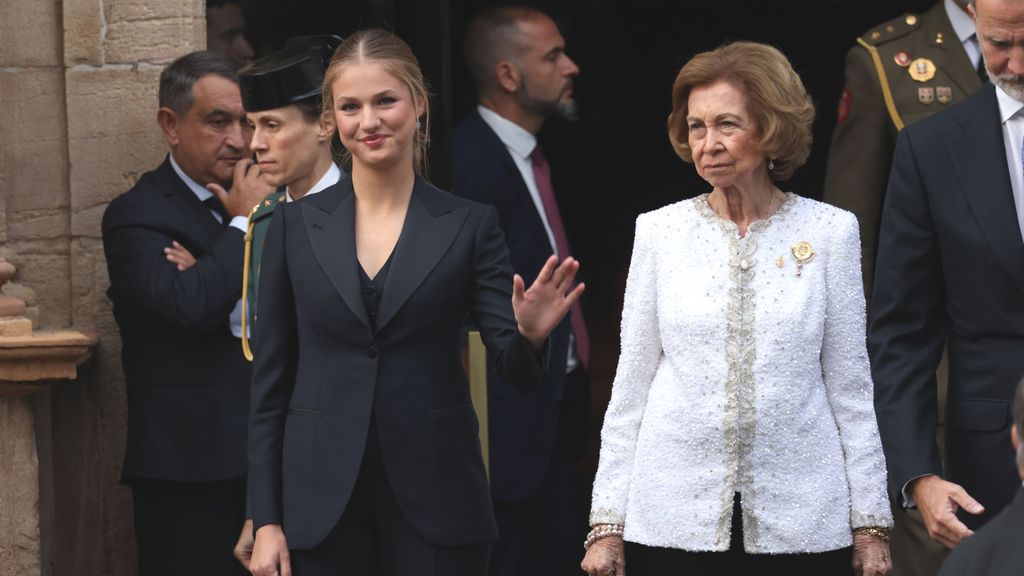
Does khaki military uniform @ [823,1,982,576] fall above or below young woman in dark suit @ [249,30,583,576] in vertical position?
above

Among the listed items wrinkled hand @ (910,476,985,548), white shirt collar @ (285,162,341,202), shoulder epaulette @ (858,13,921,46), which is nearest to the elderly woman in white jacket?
wrinkled hand @ (910,476,985,548)

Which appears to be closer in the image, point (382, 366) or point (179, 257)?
point (382, 366)

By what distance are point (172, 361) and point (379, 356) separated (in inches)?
62.4

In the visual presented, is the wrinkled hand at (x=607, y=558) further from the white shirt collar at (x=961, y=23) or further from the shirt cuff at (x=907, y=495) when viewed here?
the white shirt collar at (x=961, y=23)

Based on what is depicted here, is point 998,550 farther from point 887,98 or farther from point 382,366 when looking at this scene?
point 887,98

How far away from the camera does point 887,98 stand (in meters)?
5.86

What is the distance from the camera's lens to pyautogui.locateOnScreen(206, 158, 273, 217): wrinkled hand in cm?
559

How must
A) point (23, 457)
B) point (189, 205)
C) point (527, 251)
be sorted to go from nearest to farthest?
point (23, 457)
point (189, 205)
point (527, 251)

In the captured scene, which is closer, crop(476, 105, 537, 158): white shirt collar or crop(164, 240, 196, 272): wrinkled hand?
crop(164, 240, 196, 272): wrinkled hand

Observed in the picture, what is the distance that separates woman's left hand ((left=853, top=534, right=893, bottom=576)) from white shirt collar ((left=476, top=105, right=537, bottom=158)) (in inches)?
114

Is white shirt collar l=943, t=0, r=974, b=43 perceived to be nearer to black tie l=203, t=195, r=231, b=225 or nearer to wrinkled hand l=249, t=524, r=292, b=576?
black tie l=203, t=195, r=231, b=225

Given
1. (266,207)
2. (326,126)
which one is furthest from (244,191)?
(326,126)

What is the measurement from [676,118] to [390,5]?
7.52 feet

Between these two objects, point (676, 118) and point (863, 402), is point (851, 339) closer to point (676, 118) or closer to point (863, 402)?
point (863, 402)
